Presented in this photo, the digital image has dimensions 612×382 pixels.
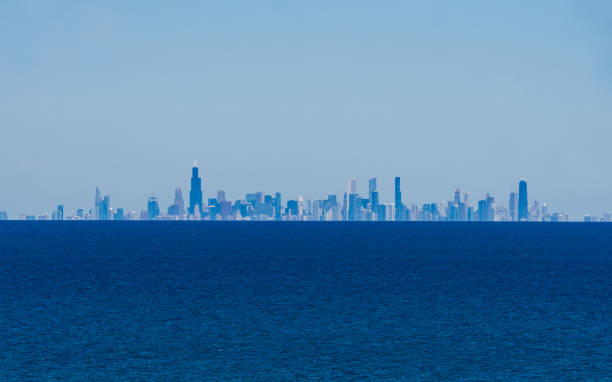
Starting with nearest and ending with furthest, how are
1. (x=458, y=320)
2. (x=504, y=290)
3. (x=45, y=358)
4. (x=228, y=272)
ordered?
(x=45, y=358) < (x=458, y=320) < (x=504, y=290) < (x=228, y=272)

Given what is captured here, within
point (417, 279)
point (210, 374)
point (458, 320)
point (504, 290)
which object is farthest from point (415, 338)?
point (417, 279)

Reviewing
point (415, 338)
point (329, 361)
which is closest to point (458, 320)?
point (415, 338)

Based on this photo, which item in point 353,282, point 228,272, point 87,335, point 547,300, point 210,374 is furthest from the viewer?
point 228,272

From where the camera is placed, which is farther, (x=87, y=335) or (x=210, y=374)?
(x=87, y=335)

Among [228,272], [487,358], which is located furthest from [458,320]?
[228,272]

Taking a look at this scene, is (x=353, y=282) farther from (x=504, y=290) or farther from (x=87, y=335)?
(x=87, y=335)

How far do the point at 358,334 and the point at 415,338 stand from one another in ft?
14.1

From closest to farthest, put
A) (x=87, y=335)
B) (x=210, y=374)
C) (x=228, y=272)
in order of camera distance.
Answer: (x=210, y=374)
(x=87, y=335)
(x=228, y=272)

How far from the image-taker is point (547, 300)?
78312mm

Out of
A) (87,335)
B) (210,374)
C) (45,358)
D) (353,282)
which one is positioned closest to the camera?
(210,374)

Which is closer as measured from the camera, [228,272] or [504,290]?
[504,290]

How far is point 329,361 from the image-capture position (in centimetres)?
4812

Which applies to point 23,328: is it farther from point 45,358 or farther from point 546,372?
point 546,372

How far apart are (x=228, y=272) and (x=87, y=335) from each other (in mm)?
56237
